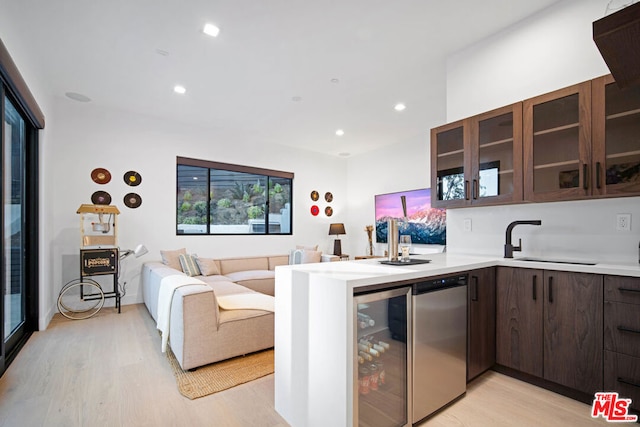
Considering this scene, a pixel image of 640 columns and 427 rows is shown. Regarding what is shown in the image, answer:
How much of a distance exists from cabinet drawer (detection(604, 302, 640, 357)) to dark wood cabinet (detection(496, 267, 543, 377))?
13.2 inches

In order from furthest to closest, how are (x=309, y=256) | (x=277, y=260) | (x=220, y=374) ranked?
(x=277, y=260) < (x=309, y=256) < (x=220, y=374)

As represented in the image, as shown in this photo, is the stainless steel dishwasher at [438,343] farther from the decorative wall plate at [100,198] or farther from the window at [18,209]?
the decorative wall plate at [100,198]

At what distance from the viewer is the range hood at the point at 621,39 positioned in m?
0.90

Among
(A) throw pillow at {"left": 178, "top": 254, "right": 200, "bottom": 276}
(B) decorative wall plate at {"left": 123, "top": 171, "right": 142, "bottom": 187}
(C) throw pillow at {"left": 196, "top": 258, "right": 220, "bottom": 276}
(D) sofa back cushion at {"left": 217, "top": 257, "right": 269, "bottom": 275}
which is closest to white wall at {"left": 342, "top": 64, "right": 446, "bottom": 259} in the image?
(D) sofa back cushion at {"left": 217, "top": 257, "right": 269, "bottom": 275}

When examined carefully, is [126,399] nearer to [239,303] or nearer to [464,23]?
[239,303]

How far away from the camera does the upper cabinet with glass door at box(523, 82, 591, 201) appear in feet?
6.73

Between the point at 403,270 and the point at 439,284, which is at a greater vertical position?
the point at 403,270

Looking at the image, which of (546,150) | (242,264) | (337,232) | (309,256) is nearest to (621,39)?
(546,150)

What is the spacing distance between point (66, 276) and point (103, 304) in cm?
58

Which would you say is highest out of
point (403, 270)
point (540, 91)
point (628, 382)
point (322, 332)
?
point (540, 91)

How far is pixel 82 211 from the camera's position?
3.68 metres

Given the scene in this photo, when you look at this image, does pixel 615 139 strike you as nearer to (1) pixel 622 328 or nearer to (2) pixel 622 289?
(2) pixel 622 289

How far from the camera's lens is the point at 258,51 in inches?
114

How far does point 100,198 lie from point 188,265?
1.49 m
